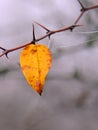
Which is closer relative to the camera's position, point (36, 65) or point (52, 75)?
point (36, 65)

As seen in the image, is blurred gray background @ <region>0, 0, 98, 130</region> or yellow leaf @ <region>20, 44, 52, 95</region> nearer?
yellow leaf @ <region>20, 44, 52, 95</region>

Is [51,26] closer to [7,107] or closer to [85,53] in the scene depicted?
[85,53]

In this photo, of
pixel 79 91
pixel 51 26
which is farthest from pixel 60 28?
pixel 79 91

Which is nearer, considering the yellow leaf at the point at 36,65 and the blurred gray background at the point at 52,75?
the yellow leaf at the point at 36,65
